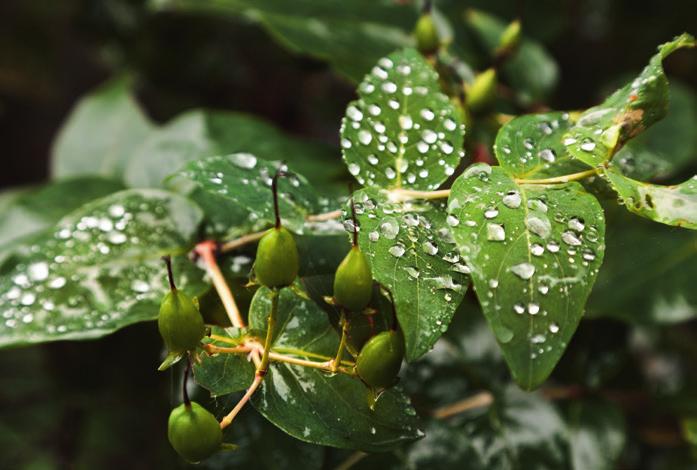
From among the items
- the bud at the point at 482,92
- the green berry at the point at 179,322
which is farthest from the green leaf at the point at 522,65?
the green berry at the point at 179,322

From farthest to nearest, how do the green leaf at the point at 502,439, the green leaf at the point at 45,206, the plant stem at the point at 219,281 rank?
the green leaf at the point at 45,206 < the green leaf at the point at 502,439 < the plant stem at the point at 219,281

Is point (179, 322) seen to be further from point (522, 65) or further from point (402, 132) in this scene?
point (522, 65)

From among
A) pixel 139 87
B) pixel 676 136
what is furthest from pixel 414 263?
pixel 139 87

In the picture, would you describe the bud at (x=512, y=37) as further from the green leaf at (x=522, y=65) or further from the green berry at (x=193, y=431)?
the green berry at (x=193, y=431)

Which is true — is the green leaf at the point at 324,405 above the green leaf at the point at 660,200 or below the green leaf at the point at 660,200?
below

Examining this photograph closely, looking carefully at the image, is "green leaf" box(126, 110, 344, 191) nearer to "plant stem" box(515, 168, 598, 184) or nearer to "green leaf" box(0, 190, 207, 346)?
"green leaf" box(0, 190, 207, 346)

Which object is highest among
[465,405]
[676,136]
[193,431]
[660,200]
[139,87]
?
[660,200]

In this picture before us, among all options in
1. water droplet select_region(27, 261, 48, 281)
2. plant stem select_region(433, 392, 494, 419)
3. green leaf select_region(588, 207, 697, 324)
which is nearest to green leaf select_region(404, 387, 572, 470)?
plant stem select_region(433, 392, 494, 419)
